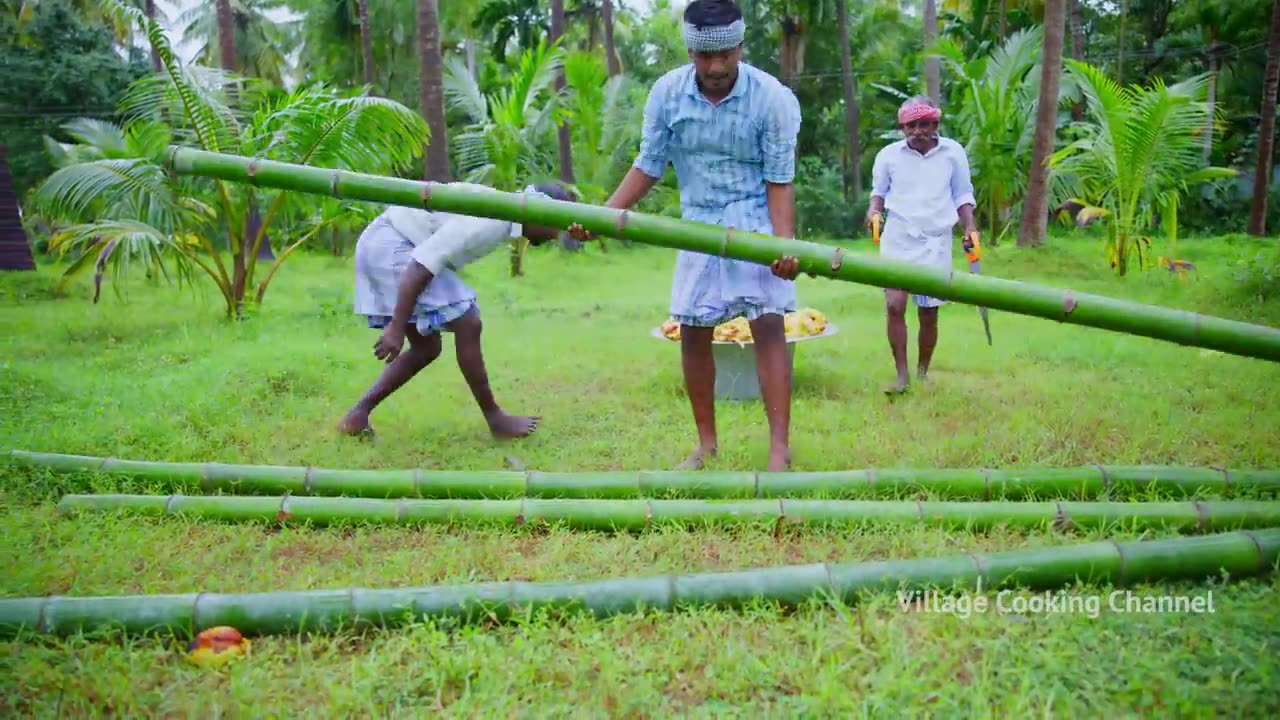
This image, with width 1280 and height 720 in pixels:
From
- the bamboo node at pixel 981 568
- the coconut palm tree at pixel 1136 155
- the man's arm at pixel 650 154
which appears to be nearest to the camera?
the bamboo node at pixel 981 568

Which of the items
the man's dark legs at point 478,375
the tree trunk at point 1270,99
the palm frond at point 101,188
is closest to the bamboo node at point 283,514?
the man's dark legs at point 478,375

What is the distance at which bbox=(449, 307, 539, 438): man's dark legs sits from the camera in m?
4.50

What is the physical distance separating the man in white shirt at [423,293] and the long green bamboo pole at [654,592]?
1.76m

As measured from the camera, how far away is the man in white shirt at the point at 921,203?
17.6 feet

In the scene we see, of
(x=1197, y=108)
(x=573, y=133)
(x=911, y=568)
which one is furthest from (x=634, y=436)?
(x=573, y=133)

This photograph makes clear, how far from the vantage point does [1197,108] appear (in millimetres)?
9477

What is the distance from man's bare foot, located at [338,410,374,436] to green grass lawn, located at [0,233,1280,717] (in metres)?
0.09

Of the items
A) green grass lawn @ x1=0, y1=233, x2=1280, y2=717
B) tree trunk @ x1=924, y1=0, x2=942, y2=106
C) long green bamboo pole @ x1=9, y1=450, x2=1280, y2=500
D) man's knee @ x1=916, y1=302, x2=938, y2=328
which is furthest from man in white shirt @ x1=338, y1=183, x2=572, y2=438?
tree trunk @ x1=924, y1=0, x2=942, y2=106

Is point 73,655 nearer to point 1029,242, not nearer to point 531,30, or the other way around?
point 1029,242

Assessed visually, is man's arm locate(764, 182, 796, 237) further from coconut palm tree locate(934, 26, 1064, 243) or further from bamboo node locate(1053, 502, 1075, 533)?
coconut palm tree locate(934, 26, 1064, 243)

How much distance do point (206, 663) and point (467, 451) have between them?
2061 millimetres

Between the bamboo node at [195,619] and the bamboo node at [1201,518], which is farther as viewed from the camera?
the bamboo node at [1201,518]

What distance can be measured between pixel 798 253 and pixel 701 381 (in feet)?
3.36

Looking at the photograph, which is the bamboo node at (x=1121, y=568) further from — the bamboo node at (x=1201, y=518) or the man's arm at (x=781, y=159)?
the man's arm at (x=781, y=159)
